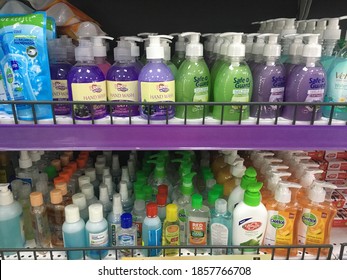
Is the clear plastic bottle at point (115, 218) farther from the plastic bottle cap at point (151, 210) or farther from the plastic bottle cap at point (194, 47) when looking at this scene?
the plastic bottle cap at point (194, 47)

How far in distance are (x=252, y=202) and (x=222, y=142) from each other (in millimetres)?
263

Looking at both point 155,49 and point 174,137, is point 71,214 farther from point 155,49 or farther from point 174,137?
point 155,49

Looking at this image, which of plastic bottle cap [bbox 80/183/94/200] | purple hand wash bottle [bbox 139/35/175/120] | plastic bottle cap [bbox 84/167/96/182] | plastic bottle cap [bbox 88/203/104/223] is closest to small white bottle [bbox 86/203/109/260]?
plastic bottle cap [bbox 88/203/104/223]

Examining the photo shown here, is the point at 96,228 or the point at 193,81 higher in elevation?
the point at 193,81

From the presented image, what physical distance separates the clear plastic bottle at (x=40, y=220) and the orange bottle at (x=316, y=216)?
77 cm

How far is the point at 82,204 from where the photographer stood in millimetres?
981

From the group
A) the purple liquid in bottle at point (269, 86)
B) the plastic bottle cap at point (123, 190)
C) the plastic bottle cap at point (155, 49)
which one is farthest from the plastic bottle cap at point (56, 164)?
the purple liquid in bottle at point (269, 86)

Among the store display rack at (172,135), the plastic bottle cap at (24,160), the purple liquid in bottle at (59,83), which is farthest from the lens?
the plastic bottle cap at (24,160)

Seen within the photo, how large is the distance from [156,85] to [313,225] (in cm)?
62

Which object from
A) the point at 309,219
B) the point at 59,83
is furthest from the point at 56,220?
the point at 309,219

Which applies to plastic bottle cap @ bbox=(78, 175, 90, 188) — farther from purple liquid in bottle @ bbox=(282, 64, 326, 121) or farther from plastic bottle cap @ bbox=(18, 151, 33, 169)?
purple liquid in bottle @ bbox=(282, 64, 326, 121)

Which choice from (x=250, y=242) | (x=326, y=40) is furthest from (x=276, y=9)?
(x=250, y=242)

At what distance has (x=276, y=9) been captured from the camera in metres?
1.30

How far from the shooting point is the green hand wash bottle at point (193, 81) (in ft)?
2.71
